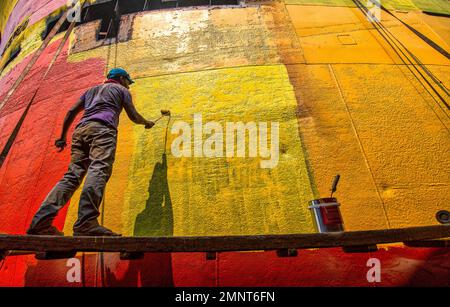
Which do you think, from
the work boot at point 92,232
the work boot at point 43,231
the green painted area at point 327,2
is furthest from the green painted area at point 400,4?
the work boot at point 43,231

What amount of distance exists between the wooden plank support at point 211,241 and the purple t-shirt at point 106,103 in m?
1.15

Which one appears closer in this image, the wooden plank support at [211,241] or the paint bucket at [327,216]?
the wooden plank support at [211,241]

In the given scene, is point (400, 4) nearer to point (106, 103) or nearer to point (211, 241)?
point (106, 103)

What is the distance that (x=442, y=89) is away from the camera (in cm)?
421

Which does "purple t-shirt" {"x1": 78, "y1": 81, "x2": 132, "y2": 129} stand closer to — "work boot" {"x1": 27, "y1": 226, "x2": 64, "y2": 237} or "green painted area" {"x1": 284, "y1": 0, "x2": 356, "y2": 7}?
"work boot" {"x1": 27, "y1": 226, "x2": 64, "y2": 237}

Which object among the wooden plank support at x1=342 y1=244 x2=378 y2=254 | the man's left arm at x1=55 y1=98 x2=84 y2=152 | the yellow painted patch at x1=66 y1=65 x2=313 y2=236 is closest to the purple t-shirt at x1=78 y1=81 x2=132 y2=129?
the man's left arm at x1=55 y1=98 x2=84 y2=152

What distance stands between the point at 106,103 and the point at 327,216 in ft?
Result: 7.33

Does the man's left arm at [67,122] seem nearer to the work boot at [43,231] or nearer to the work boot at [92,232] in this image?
the work boot at [43,231]

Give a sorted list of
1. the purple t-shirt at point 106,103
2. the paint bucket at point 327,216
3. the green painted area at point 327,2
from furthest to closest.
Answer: the green painted area at point 327,2 → the purple t-shirt at point 106,103 → the paint bucket at point 327,216

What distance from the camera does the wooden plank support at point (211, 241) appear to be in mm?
2037

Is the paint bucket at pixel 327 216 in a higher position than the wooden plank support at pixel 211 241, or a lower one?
higher

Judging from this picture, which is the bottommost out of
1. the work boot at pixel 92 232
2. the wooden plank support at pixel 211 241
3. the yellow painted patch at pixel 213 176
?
the wooden plank support at pixel 211 241

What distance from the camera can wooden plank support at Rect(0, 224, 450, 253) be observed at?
6.68 ft

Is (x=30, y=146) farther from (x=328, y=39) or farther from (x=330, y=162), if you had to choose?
(x=328, y=39)
